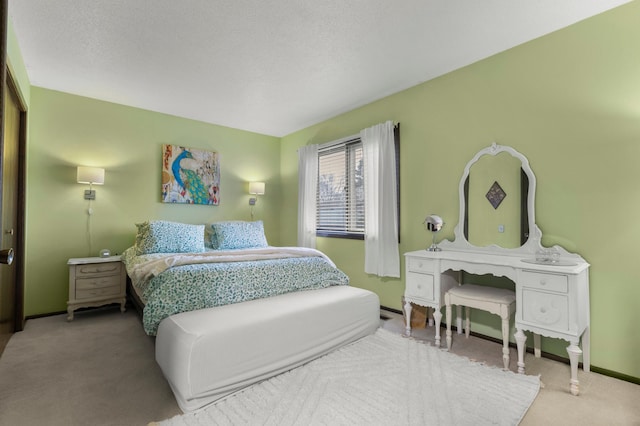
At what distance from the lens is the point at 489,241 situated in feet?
8.90

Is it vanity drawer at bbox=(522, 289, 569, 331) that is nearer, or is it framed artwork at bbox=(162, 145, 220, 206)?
vanity drawer at bbox=(522, 289, 569, 331)

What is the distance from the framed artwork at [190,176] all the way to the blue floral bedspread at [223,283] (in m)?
1.39

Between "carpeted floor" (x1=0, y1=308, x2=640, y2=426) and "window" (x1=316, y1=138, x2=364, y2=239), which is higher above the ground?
"window" (x1=316, y1=138, x2=364, y2=239)

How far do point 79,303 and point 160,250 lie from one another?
0.93 meters

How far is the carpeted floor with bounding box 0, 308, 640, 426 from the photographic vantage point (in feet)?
5.53

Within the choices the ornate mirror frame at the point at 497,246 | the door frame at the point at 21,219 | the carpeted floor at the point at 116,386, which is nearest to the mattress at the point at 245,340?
the carpeted floor at the point at 116,386

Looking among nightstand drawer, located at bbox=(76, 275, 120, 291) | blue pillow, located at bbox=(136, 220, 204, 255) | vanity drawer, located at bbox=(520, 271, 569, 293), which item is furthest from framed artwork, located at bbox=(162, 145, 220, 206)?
vanity drawer, located at bbox=(520, 271, 569, 293)

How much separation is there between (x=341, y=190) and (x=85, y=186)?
2.98m

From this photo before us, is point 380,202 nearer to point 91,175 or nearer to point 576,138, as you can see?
point 576,138

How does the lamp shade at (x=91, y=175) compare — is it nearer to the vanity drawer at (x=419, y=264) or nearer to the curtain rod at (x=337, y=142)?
the curtain rod at (x=337, y=142)

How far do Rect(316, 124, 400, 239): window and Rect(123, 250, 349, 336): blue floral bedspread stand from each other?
1168mm

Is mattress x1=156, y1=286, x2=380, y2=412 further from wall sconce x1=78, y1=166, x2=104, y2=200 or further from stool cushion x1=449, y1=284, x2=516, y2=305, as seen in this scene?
wall sconce x1=78, y1=166, x2=104, y2=200

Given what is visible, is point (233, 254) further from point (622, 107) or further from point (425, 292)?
point (622, 107)

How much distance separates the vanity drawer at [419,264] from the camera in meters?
2.62
